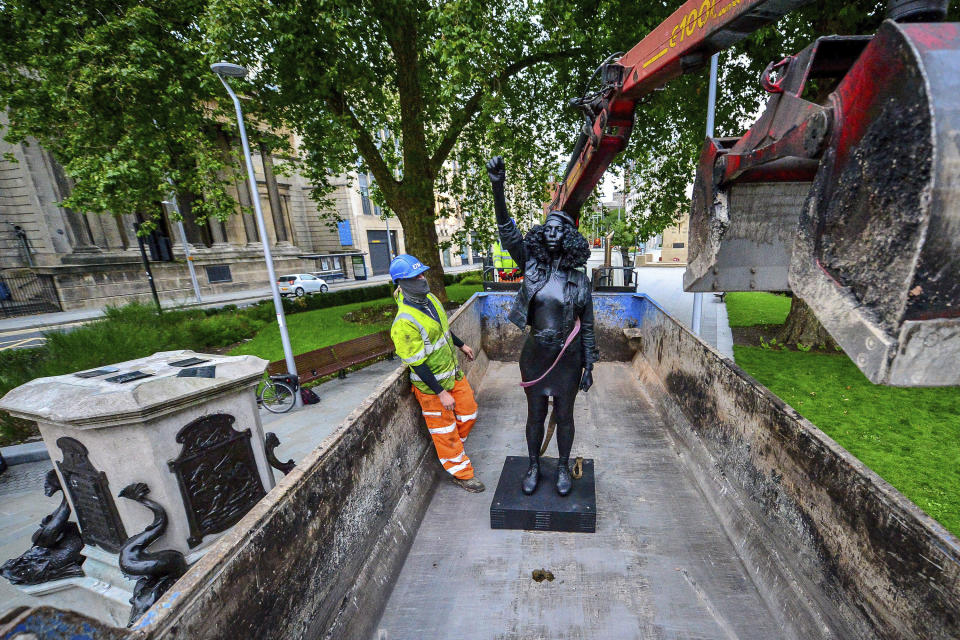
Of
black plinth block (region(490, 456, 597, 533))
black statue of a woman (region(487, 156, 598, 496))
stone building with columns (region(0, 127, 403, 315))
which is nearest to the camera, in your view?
black plinth block (region(490, 456, 597, 533))

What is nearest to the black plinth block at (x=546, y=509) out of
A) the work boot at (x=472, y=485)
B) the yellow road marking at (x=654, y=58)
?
the work boot at (x=472, y=485)

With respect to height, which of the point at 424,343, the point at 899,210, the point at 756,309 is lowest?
the point at 756,309

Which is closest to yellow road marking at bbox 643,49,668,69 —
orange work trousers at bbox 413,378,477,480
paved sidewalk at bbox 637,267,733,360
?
orange work trousers at bbox 413,378,477,480

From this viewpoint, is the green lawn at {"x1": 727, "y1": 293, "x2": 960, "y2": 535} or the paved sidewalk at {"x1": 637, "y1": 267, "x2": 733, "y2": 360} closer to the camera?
the green lawn at {"x1": 727, "y1": 293, "x2": 960, "y2": 535}

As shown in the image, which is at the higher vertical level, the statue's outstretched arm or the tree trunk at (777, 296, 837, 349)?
the statue's outstretched arm

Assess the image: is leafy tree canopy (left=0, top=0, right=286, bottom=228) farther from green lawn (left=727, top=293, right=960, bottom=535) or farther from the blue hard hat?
green lawn (left=727, top=293, right=960, bottom=535)

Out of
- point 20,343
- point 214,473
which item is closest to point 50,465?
point 214,473

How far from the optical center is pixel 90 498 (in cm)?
239

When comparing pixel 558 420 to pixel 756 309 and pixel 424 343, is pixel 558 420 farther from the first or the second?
pixel 756 309

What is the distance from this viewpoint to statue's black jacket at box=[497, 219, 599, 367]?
2.95 m

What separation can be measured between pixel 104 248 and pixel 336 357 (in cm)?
2168

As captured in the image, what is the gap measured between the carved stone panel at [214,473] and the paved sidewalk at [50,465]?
77 cm

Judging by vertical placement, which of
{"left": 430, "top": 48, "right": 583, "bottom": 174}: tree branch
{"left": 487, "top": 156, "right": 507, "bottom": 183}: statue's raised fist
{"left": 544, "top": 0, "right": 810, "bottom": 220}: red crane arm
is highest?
{"left": 430, "top": 48, "right": 583, "bottom": 174}: tree branch

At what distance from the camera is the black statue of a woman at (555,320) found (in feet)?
9.61
